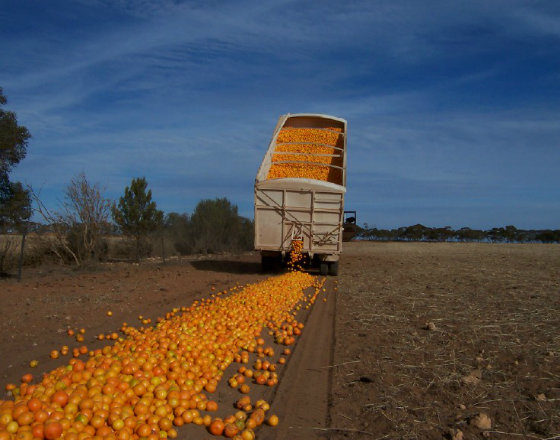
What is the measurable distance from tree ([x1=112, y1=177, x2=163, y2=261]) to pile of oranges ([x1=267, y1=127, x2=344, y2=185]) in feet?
29.3

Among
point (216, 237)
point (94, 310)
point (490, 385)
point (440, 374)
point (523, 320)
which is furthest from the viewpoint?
point (216, 237)

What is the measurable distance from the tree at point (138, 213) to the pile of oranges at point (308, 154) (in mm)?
8934

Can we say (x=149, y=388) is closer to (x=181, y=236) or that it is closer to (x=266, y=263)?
(x=266, y=263)

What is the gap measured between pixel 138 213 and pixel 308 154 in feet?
32.2

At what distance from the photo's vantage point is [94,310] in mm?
7285

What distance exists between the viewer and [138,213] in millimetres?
19547

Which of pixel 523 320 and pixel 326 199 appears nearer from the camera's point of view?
pixel 523 320

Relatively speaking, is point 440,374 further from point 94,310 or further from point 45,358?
point 94,310

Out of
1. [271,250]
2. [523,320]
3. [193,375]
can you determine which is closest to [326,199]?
[271,250]

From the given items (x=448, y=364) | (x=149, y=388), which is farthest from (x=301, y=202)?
(x=149, y=388)

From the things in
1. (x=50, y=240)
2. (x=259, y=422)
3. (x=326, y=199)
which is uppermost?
(x=326, y=199)

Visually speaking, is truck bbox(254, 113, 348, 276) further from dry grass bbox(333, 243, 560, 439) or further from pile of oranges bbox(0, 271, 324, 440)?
pile of oranges bbox(0, 271, 324, 440)

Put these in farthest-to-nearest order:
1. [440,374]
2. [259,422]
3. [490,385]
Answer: [440,374]
[490,385]
[259,422]

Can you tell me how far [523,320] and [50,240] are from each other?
16.0m
